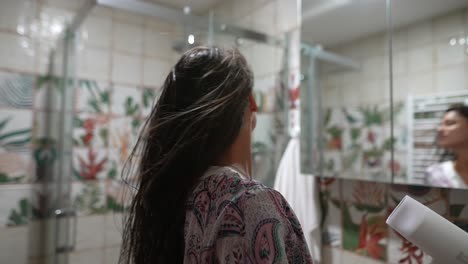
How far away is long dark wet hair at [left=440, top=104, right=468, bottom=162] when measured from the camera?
0.82 meters

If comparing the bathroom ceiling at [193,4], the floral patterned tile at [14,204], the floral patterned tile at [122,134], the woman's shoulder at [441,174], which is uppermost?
the bathroom ceiling at [193,4]

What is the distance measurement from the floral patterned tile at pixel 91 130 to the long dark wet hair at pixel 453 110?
56.1 inches

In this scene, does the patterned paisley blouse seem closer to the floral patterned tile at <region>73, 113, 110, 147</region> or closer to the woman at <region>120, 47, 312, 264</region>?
the woman at <region>120, 47, 312, 264</region>

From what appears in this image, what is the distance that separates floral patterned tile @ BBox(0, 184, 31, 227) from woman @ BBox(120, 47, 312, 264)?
1067mm

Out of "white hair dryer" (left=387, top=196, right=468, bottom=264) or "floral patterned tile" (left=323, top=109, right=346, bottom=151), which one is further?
"floral patterned tile" (left=323, top=109, right=346, bottom=151)

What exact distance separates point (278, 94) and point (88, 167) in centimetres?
99

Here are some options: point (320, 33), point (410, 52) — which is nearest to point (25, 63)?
point (320, 33)

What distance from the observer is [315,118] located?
4.01 feet

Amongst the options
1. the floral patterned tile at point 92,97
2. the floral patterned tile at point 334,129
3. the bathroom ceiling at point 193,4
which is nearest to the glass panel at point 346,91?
the floral patterned tile at point 334,129

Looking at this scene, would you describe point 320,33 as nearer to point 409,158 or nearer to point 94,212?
point 409,158

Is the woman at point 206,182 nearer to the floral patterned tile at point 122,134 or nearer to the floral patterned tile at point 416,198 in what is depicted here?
the floral patterned tile at point 416,198

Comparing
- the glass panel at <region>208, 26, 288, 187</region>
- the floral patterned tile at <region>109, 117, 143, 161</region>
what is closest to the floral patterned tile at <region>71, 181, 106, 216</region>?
the floral patterned tile at <region>109, 117, 143, 161</region>

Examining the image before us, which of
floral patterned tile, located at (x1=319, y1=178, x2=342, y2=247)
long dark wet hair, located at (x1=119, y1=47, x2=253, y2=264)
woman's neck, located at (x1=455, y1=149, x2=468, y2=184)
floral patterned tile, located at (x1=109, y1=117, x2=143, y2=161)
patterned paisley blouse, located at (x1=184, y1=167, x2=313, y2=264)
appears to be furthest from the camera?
floral patterned tile, located at (x1=109, y1=117, x2=143, y2=161)

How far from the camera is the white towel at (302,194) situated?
1.13 metres
